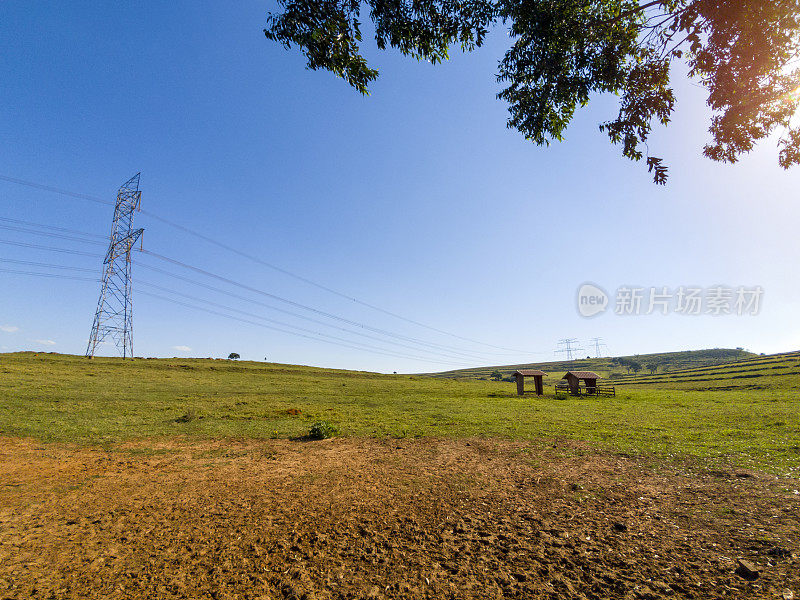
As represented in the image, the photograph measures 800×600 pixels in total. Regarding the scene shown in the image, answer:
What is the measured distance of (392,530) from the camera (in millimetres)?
6633

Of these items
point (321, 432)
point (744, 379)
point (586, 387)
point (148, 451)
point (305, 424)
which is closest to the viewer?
point (148, 451)

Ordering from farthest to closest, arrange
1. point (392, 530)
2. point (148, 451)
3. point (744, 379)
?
1. point (744, 379)
2. point (148, 451)
3. point (392, 530)

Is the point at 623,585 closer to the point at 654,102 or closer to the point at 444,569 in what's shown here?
the point at 444,569

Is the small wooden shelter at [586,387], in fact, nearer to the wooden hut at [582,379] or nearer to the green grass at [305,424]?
the wooden hut at [582,379]

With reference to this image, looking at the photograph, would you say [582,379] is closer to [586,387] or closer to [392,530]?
A: [586,387]

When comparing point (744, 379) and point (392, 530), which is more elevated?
point (392, 530)

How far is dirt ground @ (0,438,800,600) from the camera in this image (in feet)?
16.1


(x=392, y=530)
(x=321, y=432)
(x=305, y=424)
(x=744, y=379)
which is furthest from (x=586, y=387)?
(x=744, y=379)

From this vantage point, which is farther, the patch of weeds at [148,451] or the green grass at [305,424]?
the green grass at [305,424]

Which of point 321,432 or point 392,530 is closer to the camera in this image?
point 392,530

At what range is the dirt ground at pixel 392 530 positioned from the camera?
4898 millimetres

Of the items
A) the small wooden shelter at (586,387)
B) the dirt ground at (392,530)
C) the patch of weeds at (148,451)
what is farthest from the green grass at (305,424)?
the small wooden shelter at (586,387)

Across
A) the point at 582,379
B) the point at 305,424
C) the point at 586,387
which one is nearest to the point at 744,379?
the point at 586,387

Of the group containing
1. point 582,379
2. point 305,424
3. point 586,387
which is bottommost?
point 586,387
